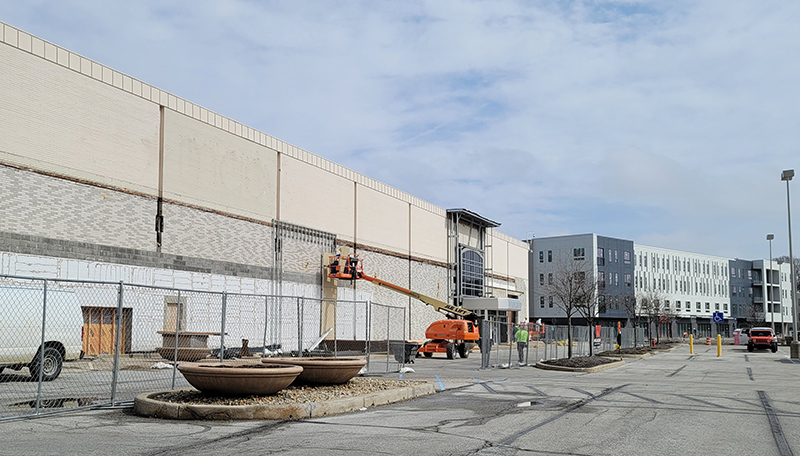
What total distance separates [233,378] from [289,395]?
142 cm

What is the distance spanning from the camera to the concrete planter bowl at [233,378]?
38.0 feet

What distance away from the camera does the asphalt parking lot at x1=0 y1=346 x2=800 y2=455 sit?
345 inches

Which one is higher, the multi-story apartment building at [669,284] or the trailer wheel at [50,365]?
the multi-story apartment building at [669,284]

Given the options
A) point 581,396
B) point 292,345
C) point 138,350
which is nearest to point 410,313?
point 292,345

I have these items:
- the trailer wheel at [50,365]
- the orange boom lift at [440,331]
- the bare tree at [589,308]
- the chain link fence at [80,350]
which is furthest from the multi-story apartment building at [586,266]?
the trailer wheel at [50,365]

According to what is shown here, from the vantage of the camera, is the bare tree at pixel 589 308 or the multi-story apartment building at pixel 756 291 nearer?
the bare tree at pixel 589 308

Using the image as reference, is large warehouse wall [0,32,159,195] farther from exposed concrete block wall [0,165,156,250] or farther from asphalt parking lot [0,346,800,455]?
asphalt parking lot [0,346,800,455]

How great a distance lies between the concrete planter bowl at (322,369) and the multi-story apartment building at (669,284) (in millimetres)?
72021

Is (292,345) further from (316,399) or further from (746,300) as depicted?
(746,300)

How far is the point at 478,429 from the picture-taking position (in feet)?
34.6

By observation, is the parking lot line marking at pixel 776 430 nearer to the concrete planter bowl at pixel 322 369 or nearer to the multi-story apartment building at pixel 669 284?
the concrete planter bowl at pixel 322 369

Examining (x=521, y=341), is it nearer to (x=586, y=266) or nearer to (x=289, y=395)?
(x=289, y=395)

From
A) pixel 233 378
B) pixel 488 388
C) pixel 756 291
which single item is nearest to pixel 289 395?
pixel 233 378

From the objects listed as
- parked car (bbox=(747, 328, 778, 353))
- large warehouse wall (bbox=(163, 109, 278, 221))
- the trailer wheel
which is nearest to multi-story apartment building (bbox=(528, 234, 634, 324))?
parked car (bbox=(747, 328, 778, 353))
